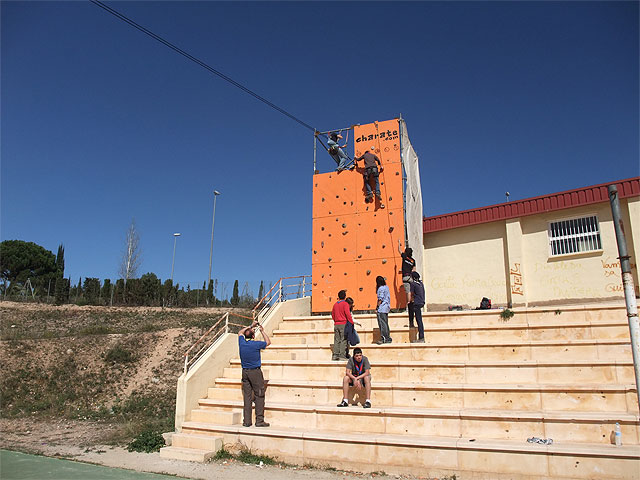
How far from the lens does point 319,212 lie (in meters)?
14.6

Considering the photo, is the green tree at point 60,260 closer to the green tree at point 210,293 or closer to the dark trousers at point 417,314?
the green tree at point 210,293

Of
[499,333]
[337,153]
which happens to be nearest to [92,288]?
[337,153]

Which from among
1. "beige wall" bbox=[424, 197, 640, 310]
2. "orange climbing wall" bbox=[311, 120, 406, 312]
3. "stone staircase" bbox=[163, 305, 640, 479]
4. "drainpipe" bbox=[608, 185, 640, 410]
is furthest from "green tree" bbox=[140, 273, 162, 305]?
"drainpipe" bbox=[608, 185, 640, 410]

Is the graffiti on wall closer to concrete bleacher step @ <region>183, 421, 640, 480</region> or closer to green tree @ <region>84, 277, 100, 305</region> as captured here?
concrete bleacher step @ <region>183, 421, 640, 480</region>

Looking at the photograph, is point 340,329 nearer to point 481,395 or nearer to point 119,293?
point 481,395

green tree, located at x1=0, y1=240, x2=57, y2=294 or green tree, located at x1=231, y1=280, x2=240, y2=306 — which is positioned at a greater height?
green tree, located at x1=0, y1=240, x2=57, y2=294

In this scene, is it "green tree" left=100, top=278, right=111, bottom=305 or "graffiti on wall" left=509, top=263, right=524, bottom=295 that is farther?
"green tree" left=100, top=278, right=111, bottom=305

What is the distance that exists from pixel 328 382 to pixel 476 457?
3406 millimetres

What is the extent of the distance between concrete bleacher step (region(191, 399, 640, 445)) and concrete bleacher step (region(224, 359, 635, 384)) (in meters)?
0.88

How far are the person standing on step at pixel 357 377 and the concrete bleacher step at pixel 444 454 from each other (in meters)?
0.67

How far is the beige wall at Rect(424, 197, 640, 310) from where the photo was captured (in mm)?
13391

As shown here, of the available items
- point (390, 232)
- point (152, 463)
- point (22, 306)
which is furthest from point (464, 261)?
point (22, 306)

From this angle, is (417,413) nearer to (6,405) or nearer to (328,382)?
(328,382)

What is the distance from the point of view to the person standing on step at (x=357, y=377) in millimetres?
8430
